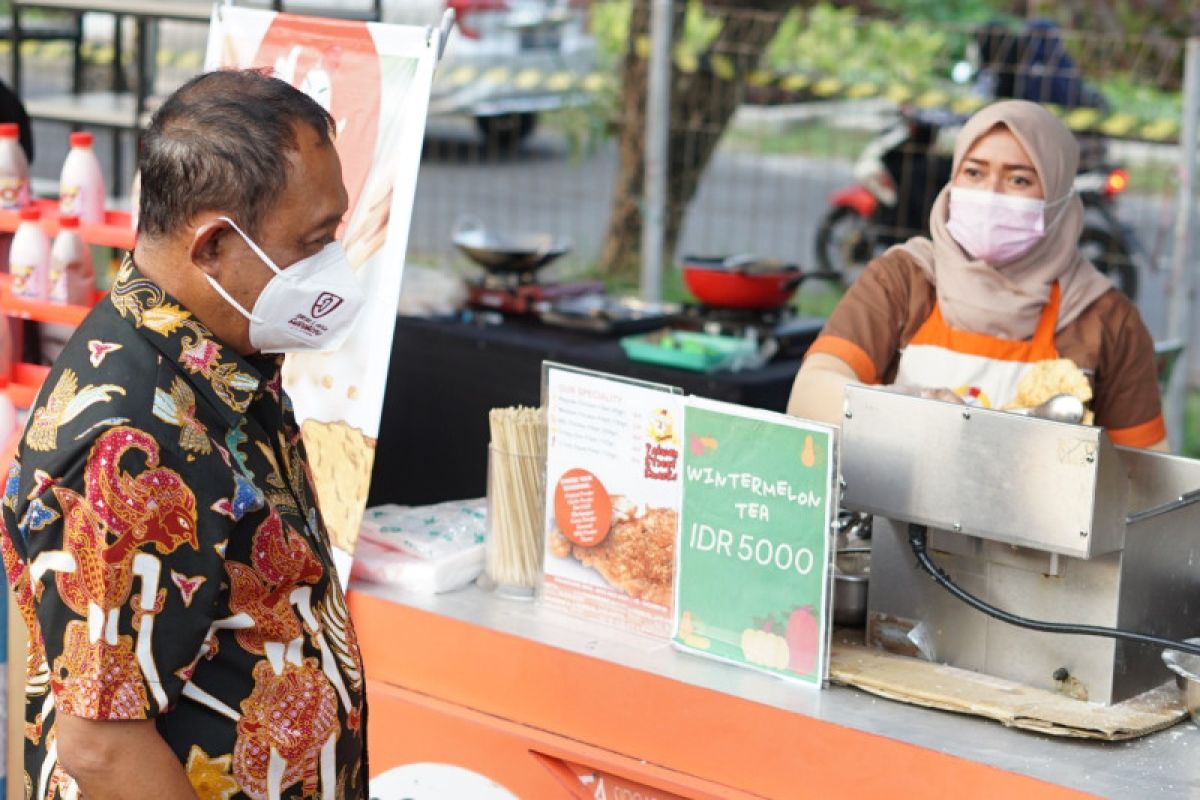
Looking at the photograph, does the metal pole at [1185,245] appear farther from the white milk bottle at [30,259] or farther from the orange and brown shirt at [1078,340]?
the white milk bottle at [30,259]

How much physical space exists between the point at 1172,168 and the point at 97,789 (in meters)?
6.30

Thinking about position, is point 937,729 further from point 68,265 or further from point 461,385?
point 461,385

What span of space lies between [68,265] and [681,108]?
14.5 feet

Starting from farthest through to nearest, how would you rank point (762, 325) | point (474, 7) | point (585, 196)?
point (474, 7), point (585, 196), point (762, 325)

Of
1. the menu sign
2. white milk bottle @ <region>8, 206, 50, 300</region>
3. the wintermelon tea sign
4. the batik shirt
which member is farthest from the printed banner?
the batik shirt

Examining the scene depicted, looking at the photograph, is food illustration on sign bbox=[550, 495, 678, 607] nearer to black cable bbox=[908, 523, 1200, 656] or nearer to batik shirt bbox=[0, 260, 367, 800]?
black cable bbox=[908, 523, 1200, 656]

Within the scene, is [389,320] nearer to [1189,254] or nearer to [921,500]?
[921,500]

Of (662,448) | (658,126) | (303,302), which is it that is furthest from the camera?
(658,126)

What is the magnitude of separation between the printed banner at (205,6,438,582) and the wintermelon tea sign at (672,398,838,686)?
2.08 feet

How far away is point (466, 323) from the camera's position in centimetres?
465

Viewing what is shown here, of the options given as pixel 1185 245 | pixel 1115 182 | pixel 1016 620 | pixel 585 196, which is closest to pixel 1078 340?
pixel 1016 620

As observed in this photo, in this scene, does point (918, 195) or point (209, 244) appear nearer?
point (209, 244)

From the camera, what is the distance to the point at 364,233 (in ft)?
9.14

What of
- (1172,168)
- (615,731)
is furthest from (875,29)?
(615,731)
